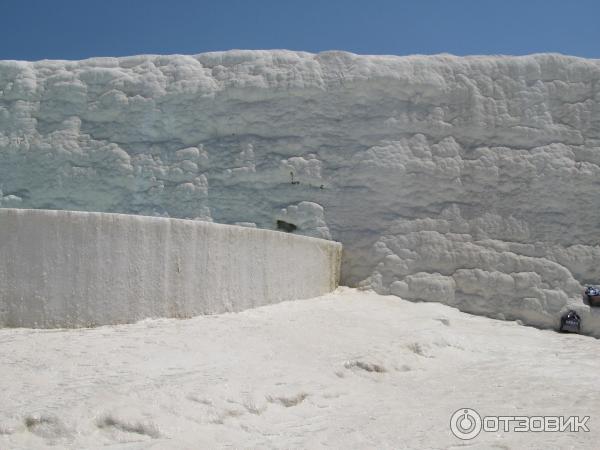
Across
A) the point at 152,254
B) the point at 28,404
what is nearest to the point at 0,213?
the point at 152,254

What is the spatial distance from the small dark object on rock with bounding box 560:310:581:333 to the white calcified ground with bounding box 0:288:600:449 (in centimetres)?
99

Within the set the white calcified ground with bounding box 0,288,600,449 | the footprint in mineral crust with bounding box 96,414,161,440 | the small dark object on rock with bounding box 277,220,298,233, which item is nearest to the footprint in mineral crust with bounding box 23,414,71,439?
the white calcified ground with bounding box 0,288,600,449

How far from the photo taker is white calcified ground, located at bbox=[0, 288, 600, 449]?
3.01 meters

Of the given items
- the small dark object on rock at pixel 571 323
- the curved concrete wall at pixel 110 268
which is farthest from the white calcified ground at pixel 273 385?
the small dark object on rock at pixel 571 323

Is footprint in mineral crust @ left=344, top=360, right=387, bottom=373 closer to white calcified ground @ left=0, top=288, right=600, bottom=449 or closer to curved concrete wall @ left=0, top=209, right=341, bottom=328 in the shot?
white calcified ground @ left=0, top=288, right=600, bottom=449

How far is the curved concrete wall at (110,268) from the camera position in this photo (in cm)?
436

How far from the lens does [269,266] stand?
227 inches

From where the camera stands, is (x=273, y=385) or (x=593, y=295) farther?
(x=593, y=295)

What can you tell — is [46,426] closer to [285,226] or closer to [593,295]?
[285,226]

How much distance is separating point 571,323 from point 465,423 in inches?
151

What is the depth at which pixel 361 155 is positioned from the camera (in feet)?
25.4

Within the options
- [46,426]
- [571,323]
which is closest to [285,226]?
[571,323]

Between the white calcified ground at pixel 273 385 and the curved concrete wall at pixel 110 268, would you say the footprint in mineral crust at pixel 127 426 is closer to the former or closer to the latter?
the white calcified ground at pixel 273 385

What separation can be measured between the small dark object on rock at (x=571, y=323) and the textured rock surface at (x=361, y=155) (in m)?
0.11
